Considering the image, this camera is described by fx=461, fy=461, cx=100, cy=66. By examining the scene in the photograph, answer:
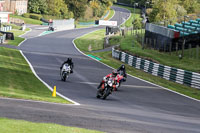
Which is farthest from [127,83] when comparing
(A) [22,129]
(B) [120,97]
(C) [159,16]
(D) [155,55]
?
(C) [159,16]

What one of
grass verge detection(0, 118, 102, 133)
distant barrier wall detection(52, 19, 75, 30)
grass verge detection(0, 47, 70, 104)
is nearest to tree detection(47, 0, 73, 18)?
distant barrier wall detection(52, 19, 75, 30)

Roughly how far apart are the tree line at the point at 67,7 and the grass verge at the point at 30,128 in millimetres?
123425

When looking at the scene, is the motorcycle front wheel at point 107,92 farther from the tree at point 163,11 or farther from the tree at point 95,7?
the tree at point 95,7

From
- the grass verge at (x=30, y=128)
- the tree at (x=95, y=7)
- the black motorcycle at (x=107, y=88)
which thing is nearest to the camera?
the grass verge at (x=30, y=128)

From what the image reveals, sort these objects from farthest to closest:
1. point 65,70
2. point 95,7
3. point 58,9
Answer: point 95,7, point 58,9, point 65,70

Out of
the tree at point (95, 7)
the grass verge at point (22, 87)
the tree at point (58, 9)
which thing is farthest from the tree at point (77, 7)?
the grass verge at point (22, 87)

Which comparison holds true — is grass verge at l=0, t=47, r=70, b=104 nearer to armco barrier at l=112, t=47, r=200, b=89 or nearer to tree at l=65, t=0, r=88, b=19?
armco barrier at l=112, t=47, r=200, b=89

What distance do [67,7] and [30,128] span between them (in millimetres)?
142449

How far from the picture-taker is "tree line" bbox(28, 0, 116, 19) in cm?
Result: 13488

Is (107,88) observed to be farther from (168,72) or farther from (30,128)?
(168,72)

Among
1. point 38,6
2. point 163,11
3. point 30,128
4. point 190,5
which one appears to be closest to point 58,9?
point 38,6

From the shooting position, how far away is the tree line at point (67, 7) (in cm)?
13488

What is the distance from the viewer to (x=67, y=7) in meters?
152

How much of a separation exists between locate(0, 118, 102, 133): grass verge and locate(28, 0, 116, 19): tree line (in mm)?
123425
